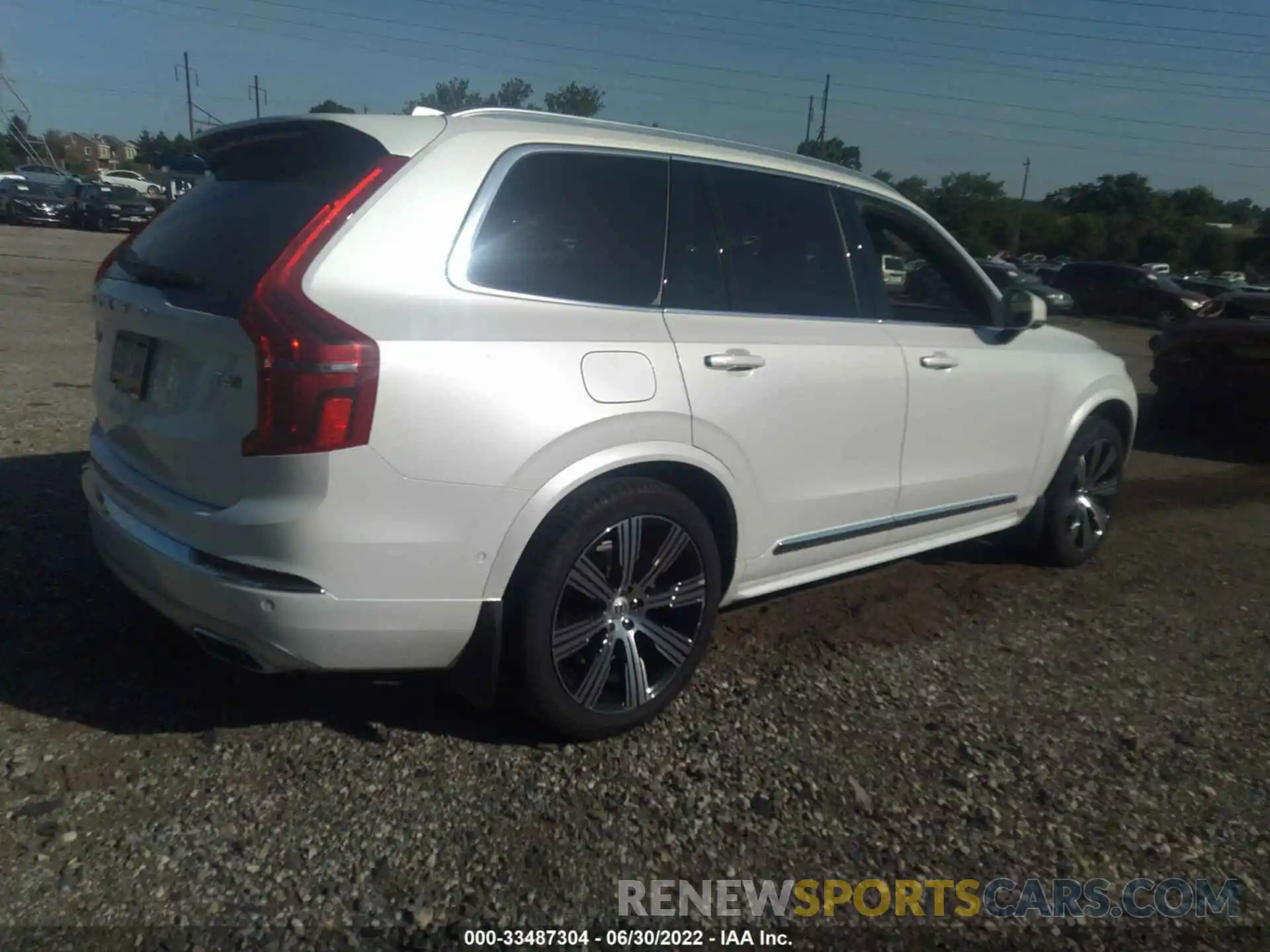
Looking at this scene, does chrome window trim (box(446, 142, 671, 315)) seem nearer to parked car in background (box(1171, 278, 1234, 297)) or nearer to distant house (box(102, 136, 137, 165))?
parked car in background (box(1171, 278, 1234, 297))

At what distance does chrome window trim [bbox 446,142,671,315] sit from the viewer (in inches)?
122

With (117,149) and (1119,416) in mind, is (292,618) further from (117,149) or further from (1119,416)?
(117,149)

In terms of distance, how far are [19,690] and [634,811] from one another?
2.06 metres

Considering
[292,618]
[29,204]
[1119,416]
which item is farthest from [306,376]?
[29,204]

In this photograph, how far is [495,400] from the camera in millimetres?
3025

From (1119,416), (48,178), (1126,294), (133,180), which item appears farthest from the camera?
(133,180)

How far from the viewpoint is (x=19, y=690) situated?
364 cm

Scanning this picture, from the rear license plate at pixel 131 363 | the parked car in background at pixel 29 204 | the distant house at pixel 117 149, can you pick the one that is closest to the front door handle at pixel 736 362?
the rear license plate at pixel 131 363

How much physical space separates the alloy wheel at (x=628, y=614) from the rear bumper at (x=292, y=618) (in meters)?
0.36

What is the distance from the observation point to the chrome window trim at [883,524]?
409 centimetres

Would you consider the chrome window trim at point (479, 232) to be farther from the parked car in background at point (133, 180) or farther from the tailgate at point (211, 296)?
the parked car in background at point (133, 180)

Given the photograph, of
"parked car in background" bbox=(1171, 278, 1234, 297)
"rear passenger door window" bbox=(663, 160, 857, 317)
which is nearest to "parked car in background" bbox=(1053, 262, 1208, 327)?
"parked car in background" bbox=(1171, 278, 1234, 297)

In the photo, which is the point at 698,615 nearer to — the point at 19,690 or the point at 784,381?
the point at 784,381

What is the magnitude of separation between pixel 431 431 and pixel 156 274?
1.11m
